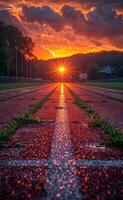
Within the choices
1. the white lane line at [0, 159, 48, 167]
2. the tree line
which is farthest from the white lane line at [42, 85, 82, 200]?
the tree line

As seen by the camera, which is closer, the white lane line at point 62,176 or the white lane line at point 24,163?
the white lane line at point 62,176

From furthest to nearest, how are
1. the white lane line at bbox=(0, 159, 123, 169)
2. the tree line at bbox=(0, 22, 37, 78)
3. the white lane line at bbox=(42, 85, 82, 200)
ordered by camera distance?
the tree line at bbox=(0, 22, 37, 78) → the white lane line at bbox=(0, 159, 123, 169) → the white lane line at bbox=(42, 85, 82, 200)

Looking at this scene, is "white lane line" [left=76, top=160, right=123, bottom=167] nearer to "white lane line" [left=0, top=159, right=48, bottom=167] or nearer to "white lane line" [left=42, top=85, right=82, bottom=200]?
"white lane line" [left=42, top=85, right=82, bottom=200]

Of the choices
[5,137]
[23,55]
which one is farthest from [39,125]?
[23,55]

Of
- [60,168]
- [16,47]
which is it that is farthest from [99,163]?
[16,47]

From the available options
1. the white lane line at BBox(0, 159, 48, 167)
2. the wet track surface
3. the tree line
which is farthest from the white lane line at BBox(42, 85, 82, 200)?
the tree line

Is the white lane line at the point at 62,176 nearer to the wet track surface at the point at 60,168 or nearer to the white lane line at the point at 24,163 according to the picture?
the wet track surface at the point at 60,168

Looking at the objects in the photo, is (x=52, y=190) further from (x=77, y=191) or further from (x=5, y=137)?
(x=5, y=137)

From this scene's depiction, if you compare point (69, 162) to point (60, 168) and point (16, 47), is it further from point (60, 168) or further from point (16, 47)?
→ point (16, 47)

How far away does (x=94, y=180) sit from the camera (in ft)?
11.6

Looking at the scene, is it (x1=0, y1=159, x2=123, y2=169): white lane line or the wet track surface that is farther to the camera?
(x1=0, y1=159, x2=123, y2=169): white lane line

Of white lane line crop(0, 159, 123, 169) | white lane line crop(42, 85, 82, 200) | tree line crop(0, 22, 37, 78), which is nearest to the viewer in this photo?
white lane line crop(42, 85, 82, 200)

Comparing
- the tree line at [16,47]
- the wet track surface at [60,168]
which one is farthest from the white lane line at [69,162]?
the tree line at [16,47]

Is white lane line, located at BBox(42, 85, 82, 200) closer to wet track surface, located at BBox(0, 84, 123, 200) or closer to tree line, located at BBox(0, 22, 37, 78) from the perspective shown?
wet track surface, located at BBox(0, 84, 123, 200)
